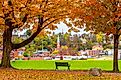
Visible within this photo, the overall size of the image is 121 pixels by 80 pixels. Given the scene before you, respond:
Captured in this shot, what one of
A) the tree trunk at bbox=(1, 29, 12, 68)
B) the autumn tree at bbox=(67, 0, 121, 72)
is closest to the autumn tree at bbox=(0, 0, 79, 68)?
the tree trunk at bbox=(1, 29, 12, 68)

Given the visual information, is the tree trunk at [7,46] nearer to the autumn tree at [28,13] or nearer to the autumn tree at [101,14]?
the autumn tree at [28,13]

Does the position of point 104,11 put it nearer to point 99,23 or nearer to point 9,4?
point 99,23

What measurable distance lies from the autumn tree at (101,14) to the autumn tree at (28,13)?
42.4 inches

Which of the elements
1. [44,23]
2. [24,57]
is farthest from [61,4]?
[24,57]

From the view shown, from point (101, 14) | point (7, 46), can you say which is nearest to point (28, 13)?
point (7, 46)

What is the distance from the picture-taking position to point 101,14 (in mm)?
23453

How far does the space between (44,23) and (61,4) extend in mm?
3954

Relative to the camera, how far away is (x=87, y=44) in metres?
83.9

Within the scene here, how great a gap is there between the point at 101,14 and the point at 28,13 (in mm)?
5008

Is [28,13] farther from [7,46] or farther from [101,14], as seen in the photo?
[101,14]

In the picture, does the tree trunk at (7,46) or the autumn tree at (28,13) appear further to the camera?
the tree trunk at (7,46)

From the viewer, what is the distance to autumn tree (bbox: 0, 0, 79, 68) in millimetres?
23422

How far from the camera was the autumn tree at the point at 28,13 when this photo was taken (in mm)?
23422

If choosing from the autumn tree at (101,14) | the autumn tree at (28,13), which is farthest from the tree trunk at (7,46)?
the autumn tree at (101,14)
